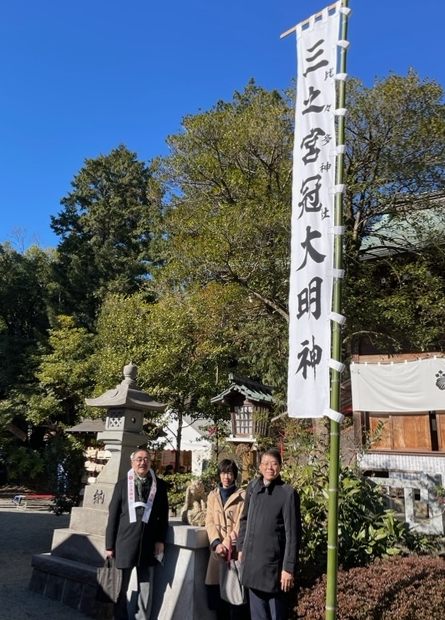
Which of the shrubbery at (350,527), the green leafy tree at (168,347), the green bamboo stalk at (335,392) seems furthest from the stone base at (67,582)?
the green leafy tree at (168,347)

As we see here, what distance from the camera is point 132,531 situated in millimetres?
4461

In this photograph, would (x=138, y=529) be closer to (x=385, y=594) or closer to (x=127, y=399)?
(x=385, y=594)

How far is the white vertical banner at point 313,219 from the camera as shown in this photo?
4141mm

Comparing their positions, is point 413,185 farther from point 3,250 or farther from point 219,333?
point 3,250

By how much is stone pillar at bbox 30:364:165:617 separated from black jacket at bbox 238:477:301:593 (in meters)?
2.68

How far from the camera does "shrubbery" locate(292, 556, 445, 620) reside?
3.97 metres

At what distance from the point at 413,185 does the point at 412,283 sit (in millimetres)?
2062

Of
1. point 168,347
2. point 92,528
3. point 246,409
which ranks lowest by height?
point 92,528

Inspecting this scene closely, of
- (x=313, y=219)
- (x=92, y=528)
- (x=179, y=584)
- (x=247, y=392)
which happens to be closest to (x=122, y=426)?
(x=92, y=528)

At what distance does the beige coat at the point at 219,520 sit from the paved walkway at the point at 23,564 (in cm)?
199

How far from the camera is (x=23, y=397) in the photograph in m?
22.4

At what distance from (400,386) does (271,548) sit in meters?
8.19

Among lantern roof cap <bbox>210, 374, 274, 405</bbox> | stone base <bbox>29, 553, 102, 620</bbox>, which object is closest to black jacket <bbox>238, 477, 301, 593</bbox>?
stone base <bbox>29, 553, 102, 620</bbox>

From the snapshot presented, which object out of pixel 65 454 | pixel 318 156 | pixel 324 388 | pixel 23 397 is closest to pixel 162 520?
pixel 324 388
